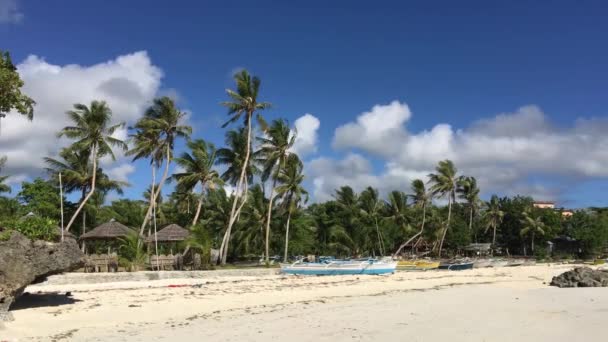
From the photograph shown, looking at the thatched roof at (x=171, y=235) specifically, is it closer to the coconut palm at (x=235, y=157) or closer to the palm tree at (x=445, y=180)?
the coconut palm at (x=235, y=157)

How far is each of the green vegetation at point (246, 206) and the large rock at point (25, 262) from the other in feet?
Answer: 37.1

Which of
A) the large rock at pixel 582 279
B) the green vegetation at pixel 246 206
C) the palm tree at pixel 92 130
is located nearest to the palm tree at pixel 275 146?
the green vegetation at pixel 246 206

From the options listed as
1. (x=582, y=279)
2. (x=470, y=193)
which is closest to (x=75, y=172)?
(x=582, y=279)

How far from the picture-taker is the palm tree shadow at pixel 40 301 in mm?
12444

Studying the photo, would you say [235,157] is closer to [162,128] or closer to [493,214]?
[162,128]

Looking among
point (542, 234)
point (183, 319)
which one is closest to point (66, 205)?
point (183, 319)

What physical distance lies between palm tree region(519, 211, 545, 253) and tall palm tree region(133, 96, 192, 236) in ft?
140

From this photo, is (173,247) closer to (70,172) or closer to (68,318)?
(70,172)

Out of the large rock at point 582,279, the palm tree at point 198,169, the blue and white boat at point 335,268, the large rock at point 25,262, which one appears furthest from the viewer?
the palm tree at point 198,169

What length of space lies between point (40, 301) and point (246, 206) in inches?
1059

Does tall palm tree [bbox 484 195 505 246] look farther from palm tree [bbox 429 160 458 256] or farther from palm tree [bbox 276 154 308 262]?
palm tree [bbox 276 154 308 262]

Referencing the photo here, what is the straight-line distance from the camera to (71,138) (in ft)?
112

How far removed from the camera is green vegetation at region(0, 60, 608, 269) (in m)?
34.1

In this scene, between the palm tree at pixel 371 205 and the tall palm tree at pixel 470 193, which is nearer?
the palm tree at pixel 371 205
